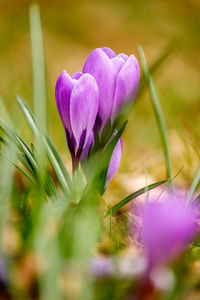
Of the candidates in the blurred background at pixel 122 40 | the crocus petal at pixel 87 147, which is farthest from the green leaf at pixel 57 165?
the blurred background at pixel 122 40

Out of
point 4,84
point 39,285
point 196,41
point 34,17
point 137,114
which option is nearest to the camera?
point 39,285

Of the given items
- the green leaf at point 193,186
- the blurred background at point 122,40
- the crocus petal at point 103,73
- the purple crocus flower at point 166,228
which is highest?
the blurred background at point 122,40

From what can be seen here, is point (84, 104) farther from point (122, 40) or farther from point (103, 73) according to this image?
point (122, 40)

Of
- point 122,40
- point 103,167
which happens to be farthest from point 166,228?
point 122,40

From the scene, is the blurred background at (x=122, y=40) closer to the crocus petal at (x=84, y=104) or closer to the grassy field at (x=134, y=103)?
the grassy field at (x=134, y=103)

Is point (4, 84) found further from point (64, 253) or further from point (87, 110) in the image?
point (64, 253)


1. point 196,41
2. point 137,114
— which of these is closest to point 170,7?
point 196,41

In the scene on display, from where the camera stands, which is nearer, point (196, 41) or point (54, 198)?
point (54, 198)

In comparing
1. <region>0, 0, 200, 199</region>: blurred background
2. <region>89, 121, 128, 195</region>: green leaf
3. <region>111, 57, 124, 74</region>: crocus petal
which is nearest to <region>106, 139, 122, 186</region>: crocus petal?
<region>89, 121, 128, 195</region>: green leaf
